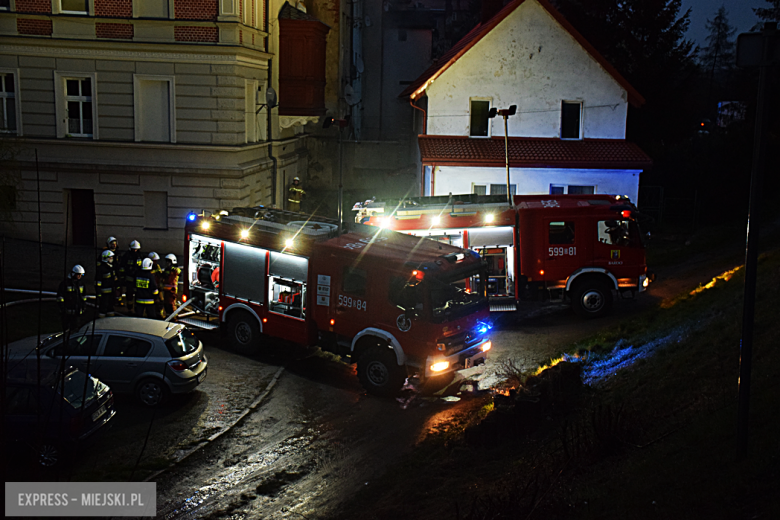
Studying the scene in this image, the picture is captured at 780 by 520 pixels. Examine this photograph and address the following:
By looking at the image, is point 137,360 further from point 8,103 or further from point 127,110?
point 8,103

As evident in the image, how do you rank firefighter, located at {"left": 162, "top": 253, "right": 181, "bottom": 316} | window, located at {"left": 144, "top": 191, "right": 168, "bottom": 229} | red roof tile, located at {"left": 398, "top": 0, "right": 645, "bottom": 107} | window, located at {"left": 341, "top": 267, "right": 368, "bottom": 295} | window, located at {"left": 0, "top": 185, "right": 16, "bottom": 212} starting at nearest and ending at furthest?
window, located at {"left": 341, "top": 267, "right": 368, "bottom": 295}, firefighter, located at {"left": 162, "top": 253, "right": 181, "bottom": 316}, window, located at {"left": 0, "top": 185, "right": 16, "bottom": 212}, window, located at {"left": 144, "top": 191, "right": 168, "bottom": 229}, red roof tile, located at {"left": 398, "top": 0, "right": 645, "bottom": 107}

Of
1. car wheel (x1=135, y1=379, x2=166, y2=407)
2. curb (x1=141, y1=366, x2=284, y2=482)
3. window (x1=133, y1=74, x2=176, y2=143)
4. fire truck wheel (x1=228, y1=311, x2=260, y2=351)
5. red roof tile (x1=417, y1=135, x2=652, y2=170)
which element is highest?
window (x1=133, y1=74, x2=176, y2=143)

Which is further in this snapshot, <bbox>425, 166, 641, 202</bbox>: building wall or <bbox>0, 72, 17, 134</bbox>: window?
<bbox>425, 166, 641, 202</bbox>: building wall

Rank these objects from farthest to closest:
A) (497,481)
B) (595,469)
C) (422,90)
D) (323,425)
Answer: (422,90) < (323,425) < (497,481) < (595,469)

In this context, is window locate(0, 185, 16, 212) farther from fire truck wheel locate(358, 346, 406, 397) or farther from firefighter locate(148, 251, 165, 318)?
fire truck wheel locate(358, 346, 406, 397)

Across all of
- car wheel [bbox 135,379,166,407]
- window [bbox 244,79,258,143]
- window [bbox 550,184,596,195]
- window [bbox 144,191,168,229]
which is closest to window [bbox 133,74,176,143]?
window [bbox 144,191,168,229]

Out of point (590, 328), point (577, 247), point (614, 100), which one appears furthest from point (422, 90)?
point (590, 328)

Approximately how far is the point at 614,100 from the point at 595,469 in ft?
64.3

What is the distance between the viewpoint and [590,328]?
15.5 metres

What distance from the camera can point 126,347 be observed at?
1155 cm

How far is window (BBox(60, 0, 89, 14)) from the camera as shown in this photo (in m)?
21.0

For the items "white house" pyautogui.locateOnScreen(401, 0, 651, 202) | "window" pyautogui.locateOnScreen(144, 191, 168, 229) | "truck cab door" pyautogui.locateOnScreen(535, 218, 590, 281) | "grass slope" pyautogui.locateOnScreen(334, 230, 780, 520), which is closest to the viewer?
"grass slope" pyautogui.locateOnScreen(334, 230, 780, 520)

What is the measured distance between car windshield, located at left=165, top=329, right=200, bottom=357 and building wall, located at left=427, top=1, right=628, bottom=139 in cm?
1459

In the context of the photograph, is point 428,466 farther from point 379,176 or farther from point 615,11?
point 615,11
